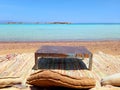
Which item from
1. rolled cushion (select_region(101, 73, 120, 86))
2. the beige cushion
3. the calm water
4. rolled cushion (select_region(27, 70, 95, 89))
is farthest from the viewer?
the calm water

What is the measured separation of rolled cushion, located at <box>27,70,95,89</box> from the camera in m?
4.06

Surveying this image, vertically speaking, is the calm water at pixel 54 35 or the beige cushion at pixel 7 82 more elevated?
the beige cushion at pixel 7 82

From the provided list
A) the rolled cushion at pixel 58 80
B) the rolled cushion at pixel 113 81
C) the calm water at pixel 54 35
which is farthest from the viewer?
the calm water at pixel 54 35

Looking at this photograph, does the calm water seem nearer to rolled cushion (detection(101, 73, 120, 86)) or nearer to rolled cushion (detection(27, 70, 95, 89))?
rolled cushion (detection(101, 73, 120, 86))

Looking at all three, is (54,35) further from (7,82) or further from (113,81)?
(7,82)

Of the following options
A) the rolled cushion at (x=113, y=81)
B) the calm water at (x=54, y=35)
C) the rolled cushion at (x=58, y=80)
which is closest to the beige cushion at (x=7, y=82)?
the rolled cushion at (x=58, y=80)

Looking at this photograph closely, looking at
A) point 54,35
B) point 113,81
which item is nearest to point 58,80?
point 113,81

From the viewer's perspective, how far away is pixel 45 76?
13.3 ft

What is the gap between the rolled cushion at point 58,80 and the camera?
160 inches

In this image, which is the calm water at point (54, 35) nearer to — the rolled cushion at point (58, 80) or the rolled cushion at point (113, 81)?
the rolled cushion at point (113, 81)

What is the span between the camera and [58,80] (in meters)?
4.10

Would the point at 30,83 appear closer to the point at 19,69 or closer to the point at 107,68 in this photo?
the point at 19,69

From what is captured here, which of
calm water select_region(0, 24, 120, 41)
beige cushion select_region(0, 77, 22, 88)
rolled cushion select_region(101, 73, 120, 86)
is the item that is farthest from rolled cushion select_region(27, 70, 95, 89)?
calm water select_region(0, 24, 120, 41)

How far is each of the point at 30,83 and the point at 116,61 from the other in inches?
182
